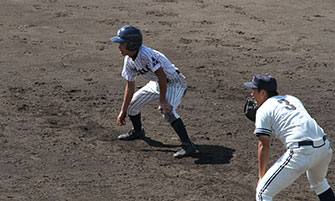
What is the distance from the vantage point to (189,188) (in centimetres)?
690

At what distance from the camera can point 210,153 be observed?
314 inches

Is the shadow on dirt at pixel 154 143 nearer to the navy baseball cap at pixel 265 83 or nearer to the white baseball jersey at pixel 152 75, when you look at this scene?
the white baseball jersey at pixel 152 75

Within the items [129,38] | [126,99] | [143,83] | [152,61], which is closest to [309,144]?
[152,61]

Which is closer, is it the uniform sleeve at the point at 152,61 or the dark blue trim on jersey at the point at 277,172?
the dark blue trim on jersey at the point at 277,172

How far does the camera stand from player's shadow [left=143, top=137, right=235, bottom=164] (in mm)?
7758

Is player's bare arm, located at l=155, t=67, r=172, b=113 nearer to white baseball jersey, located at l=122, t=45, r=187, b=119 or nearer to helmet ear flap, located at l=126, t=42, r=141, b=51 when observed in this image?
white baseball jersey, located at l=122, t=45, r=187, b=119

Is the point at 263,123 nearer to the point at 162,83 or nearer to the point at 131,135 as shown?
the point at 162,83

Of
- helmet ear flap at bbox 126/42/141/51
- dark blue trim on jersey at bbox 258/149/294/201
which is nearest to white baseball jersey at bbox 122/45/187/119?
helmet ear flap at bbox 126/42/141/51

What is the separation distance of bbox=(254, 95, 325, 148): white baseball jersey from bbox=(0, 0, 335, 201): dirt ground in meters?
1.34

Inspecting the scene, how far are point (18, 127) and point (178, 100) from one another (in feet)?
7.88

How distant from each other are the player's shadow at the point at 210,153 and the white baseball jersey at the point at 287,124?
2.16 metres

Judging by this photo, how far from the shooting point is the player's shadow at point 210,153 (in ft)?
25.5

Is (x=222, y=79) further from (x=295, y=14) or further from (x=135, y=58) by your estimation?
(x=295, y=14)

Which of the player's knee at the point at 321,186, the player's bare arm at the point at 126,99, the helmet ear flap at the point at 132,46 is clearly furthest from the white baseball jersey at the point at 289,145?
the player's bare arm at the point at 126,99
